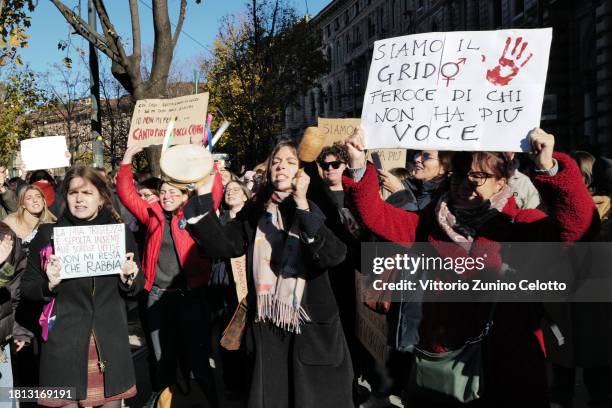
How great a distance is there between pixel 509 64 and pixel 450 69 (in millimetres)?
282

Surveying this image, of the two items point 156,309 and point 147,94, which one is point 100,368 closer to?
point 156,309

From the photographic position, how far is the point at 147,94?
10297mm

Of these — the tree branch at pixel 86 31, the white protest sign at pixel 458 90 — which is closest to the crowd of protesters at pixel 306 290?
the white protest sign at pixel 458 90

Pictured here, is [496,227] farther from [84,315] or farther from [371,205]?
[84,315]

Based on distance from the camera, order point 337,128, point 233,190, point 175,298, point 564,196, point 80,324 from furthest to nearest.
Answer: point 337,128, point 233,190, point 175,298, point 80,324, point 564,196

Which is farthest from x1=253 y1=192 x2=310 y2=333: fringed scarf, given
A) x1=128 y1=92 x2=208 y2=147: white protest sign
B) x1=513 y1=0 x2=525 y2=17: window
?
x1=513 y1=0 x2=525 y2=17: window

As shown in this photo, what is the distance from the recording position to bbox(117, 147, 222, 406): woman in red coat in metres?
5.35

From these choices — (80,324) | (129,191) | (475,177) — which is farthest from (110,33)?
(475,177)

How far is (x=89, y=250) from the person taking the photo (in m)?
4.05

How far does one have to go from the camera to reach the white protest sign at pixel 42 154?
10.3 metres

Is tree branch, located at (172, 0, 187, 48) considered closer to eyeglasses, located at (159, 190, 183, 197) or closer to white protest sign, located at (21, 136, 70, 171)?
white protest sign, located at (21, 136, 70, 171)

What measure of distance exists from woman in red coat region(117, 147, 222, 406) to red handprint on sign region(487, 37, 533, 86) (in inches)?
114

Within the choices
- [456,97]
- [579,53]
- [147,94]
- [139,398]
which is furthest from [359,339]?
[579,53]

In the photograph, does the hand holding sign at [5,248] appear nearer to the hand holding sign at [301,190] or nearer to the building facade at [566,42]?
the hand holding sign at [301,190]
